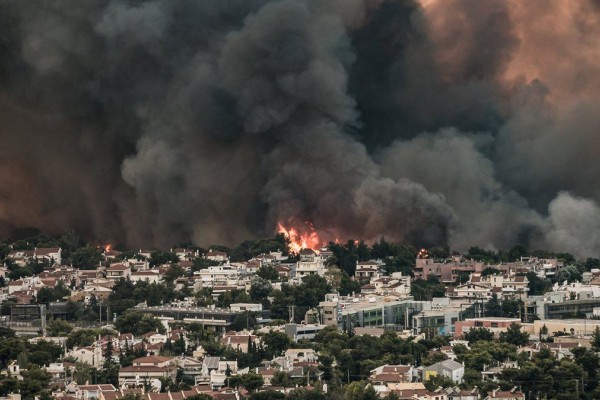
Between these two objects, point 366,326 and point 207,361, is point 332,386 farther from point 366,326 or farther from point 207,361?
point 366,326

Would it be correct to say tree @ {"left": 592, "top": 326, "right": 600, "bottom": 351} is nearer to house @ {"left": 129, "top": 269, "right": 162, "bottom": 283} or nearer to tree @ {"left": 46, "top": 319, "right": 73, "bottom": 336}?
tree @ {"left": 46, "top": 319, "right": 73, "bottom": 336}

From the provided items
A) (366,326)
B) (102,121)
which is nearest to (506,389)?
(366,326)

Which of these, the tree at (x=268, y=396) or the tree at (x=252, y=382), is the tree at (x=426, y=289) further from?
the tree at (x=268, y=396)

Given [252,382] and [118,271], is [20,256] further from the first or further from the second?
[252,382]

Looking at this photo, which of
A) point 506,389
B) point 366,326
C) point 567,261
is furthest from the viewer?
point 567,261

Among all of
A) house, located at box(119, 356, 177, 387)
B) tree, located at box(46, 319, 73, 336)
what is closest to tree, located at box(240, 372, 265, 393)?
house, located at box(119, 356, 177, 387)

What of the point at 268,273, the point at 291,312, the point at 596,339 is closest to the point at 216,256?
the point at 268,273

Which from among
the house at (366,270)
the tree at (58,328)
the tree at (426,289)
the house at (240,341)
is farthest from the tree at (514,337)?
the house at (366,270)

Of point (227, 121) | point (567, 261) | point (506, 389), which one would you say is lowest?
point (506, 389)
